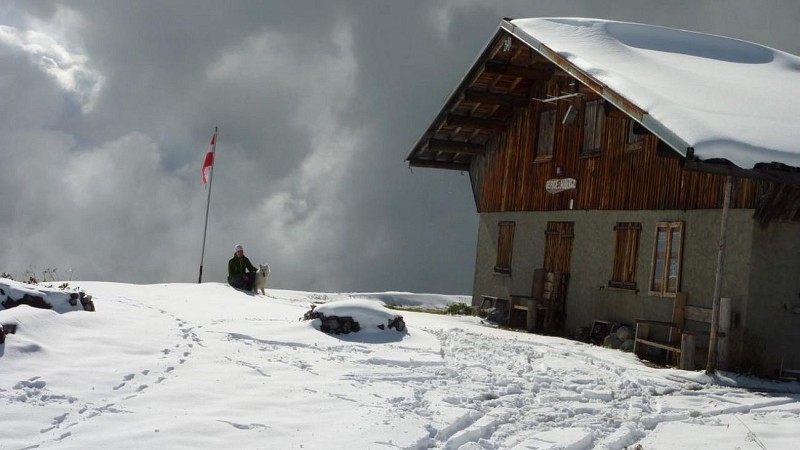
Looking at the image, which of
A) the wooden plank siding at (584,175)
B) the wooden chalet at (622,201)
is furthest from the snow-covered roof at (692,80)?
the wooden plank siding at (584,175)

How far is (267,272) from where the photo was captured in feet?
70.3

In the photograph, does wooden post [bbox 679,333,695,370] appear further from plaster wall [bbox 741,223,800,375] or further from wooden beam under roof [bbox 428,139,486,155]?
wooden beam under roof [bbox 428,139,486,155]

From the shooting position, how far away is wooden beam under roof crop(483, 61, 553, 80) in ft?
65.6

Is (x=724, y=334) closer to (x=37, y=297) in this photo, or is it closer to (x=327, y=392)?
(x=327, y=392)

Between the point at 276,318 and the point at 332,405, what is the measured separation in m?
6.21

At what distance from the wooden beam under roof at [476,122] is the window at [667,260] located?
7.16 m

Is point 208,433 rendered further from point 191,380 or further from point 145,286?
point 145,286

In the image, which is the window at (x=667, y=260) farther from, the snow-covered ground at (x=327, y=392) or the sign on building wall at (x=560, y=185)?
the sign on building wall at (x=560, y=185)

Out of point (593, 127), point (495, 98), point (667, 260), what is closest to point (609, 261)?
point (667, 260)

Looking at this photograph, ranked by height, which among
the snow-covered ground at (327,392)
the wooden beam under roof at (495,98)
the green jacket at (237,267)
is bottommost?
the snow-covered ground at (327,392)

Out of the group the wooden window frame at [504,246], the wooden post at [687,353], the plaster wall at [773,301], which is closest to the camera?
the wooden post at [687,353]

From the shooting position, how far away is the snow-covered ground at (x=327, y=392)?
692cm

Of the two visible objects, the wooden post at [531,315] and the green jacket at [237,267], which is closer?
the wooden post at [531,315]

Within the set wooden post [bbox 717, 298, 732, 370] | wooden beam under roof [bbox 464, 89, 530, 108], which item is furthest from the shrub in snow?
wooden beam under roof [bbox 464, 89, 530, 108]
